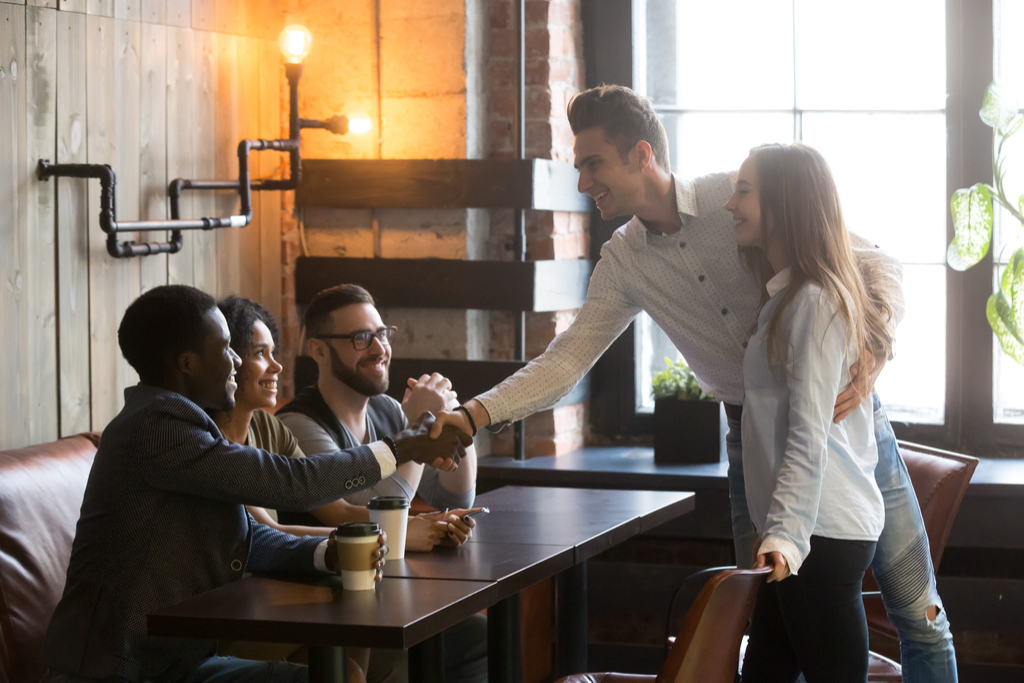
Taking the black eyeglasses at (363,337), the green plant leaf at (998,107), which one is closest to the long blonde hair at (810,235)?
the black eyeglasses at (363,337)

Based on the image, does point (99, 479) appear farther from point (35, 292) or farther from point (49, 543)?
point (35, 292)

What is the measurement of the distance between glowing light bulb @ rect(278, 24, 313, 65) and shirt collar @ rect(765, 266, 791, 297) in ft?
5.99

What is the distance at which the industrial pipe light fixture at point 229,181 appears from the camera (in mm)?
2695

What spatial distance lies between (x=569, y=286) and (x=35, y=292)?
1600 millimetres

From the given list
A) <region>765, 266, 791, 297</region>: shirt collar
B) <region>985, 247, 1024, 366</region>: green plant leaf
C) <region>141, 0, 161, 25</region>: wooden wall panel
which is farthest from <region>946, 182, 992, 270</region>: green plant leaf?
<region>141, 0, 161, 25</region>: wooden wall panel

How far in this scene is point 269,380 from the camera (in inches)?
97.7

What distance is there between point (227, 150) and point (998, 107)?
215cm

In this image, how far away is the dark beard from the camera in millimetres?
2758

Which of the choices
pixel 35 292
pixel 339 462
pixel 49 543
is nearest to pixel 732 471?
pixel 339 462

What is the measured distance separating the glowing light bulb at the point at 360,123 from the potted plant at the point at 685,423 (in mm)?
1174

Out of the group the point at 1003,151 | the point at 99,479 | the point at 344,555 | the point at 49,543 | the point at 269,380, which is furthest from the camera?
the point at 1003,151

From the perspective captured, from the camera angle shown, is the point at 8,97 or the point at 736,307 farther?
the point at 8,97

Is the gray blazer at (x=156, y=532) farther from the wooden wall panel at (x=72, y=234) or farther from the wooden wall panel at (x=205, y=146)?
the wooden wall panel at (x=205, y=146)

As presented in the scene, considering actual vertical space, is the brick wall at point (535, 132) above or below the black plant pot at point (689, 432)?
above
